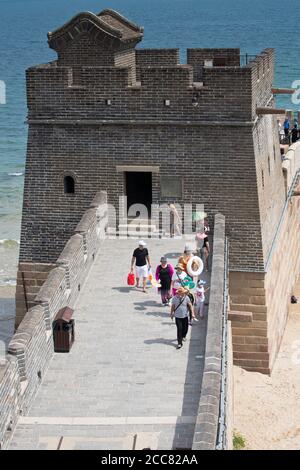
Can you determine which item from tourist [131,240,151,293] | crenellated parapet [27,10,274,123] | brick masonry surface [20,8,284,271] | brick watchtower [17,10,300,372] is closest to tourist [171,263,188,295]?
tourist [131,240,151,293]

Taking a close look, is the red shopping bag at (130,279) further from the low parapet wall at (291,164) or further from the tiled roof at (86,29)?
the low parapet wall at (291,164)

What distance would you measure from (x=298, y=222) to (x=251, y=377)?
1104 centimetres

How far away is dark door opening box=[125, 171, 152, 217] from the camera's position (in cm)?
2716

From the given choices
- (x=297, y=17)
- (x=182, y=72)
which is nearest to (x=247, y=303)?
(x=182, y=72)

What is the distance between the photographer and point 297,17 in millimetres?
194625

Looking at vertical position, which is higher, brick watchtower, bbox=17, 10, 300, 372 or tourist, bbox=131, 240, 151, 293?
brick watchtower, bbox=17, 10, 300, 372

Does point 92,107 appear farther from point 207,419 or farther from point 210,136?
point 207,419

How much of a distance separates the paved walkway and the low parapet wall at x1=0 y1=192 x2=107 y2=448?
288 millimetres

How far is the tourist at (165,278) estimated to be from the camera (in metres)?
21.0

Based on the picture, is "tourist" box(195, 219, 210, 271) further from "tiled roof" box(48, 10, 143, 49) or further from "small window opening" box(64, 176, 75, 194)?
"tiled roof" box(48, 10, 143, 49)

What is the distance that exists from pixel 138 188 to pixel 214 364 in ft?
36.6

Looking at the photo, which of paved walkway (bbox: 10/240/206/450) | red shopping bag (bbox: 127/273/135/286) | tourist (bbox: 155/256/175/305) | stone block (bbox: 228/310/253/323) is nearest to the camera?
paved walkway (bbox: 10/240/206/450)

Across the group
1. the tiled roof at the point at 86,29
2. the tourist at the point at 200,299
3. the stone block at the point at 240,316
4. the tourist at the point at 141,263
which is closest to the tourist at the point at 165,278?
the tourist at the point at 141,263

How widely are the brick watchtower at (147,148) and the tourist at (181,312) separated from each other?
5045mm
